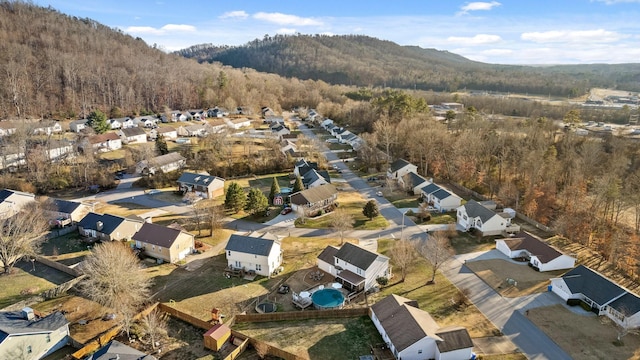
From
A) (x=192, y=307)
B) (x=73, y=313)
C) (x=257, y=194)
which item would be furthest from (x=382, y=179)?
(x=73, y=313)

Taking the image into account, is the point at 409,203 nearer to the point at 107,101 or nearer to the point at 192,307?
the point at 192,307

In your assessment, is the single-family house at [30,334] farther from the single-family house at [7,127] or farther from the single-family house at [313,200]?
the single-family house at [7,127]

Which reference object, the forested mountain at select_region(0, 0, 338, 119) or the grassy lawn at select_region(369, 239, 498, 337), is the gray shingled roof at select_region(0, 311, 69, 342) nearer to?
the grassy lawn at select_region(369, 239, 498, 337)

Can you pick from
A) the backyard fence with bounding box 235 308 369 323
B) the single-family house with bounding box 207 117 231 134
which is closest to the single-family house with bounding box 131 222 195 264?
the backyard fence with bounding box 235 308 369 323

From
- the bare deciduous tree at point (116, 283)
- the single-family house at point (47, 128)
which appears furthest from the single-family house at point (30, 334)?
the single-family house at point (47, 128)

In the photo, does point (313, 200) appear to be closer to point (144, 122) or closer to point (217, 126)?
point (217, 126)
